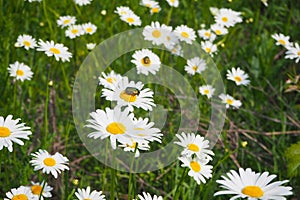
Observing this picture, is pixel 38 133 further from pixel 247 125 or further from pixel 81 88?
pixel 247 125

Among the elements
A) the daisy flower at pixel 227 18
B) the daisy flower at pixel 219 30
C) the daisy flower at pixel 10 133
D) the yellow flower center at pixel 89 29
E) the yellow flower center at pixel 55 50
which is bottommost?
the daisy flower at pixel 10 133

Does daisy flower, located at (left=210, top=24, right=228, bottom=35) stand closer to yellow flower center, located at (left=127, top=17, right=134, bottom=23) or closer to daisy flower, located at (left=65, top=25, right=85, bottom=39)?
yellow flower center, located at (left=127, top=17, right=134, bottom=23)

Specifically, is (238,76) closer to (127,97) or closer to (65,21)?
(65,21)

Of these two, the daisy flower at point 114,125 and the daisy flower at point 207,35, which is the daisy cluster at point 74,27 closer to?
the daisy flower at point 207,35

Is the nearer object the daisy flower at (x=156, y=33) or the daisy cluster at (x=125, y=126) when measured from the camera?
the daisy cluster at (x=125, y=126)

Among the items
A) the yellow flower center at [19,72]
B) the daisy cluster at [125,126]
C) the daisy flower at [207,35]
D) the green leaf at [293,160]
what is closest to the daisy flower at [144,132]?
the daisy cluster at [125,126]

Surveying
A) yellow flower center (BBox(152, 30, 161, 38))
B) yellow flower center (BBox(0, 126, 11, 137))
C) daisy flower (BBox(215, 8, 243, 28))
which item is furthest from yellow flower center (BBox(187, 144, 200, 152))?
daisy flower (BBox(215, 8, 243, 28))

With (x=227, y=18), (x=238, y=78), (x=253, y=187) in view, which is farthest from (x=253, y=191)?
(x=227, y=18)

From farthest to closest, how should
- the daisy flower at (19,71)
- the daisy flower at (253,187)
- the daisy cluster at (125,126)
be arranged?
the daisy flower at (19,71), the daisy cluster at (125,126), the daisy flower at (253,187)
